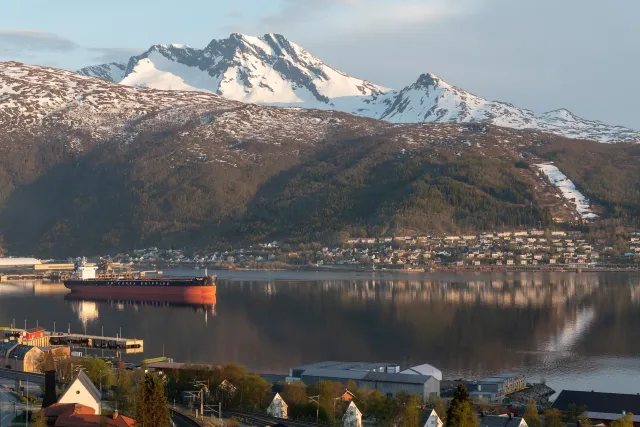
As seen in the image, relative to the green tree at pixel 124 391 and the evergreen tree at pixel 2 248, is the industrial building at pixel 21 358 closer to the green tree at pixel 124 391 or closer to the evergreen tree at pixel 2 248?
the green tree at pixel 124 391

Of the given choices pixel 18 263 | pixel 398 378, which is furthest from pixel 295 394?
pixel 18 263

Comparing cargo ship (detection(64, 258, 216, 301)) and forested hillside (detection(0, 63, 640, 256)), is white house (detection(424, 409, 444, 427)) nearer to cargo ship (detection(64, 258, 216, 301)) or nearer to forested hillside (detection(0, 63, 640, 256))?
cargo ship (detection(64, 258, 216, 301))

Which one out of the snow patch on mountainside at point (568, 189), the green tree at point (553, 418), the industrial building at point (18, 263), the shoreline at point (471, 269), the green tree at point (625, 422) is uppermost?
the snow patch on mountainside at point (568, 189)

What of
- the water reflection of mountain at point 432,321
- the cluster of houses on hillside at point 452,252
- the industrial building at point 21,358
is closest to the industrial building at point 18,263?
the cluster of houses on hillside at point 452,252

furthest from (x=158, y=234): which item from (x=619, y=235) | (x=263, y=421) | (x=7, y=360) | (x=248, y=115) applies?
(x=263, y=421)

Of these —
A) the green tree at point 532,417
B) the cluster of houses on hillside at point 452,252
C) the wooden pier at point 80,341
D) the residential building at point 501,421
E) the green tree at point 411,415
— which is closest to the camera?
the green tree at point 411,415

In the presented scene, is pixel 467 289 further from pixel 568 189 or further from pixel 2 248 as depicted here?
pixel 2 248

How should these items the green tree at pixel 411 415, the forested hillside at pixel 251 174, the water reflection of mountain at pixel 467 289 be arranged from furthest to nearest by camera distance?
the forested hillside at pixel 251 174 < the water reflection of mountain at pixel 467 289 < the green tree at pixel 411 415

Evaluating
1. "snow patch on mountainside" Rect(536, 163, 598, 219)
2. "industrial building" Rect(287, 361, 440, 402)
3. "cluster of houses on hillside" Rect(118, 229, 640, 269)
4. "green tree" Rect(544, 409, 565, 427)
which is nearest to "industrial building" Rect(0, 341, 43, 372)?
"industrial building" Rect(287, 361, 440, 402)
